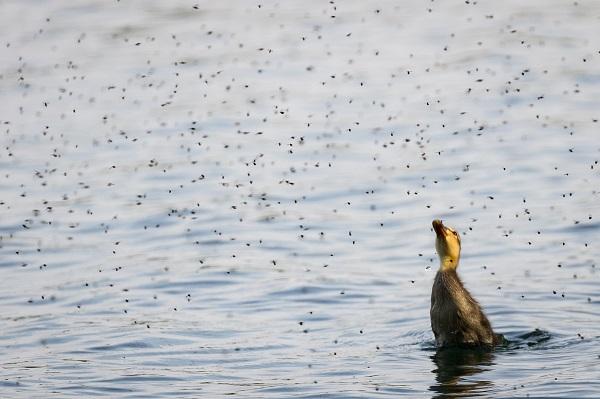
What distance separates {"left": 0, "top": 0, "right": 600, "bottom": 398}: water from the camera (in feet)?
48.4

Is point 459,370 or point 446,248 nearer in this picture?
point 459,370

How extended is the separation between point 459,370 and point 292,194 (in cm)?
853

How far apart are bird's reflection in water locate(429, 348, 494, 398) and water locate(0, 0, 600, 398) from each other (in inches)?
1.6

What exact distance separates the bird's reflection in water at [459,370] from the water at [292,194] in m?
0.04

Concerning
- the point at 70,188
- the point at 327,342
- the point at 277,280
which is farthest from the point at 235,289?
the point at 70,188

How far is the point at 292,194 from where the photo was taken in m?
22.1

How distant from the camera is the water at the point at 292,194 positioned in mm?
14750

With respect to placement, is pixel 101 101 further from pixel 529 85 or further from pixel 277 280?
pixel 277 280

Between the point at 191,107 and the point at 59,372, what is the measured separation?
13.1 metres

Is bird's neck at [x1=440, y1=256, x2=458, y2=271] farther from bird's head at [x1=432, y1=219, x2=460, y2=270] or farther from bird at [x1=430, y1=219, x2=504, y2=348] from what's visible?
bird at [x1=430, y1=219, x2=504, y2=348]

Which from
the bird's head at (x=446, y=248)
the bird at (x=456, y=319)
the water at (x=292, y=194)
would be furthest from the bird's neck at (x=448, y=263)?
the water at (x=292, y=194)

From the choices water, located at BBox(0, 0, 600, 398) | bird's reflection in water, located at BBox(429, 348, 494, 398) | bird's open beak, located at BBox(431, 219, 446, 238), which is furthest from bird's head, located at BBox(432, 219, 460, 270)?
bird's reflection in water, located at BBox(429, 348, 494, 398)

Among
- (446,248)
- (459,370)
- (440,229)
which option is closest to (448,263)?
(446,248)

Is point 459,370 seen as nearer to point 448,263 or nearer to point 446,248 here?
point 448,263
